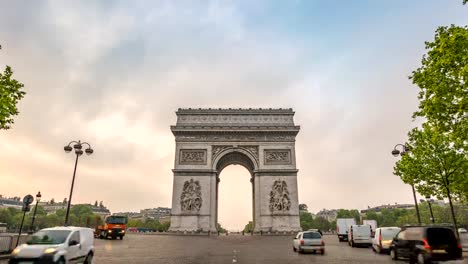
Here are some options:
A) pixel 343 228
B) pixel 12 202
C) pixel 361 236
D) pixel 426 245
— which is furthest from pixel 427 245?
pixel 12 202

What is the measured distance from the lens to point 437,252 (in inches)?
445

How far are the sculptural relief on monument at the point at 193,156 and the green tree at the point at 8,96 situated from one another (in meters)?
30.6

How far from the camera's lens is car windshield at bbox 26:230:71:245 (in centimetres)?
1002

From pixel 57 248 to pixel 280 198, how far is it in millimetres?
36576

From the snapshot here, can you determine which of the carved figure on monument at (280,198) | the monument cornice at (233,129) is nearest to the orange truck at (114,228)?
the monument cornice at (233,129)

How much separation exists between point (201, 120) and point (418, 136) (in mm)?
30539

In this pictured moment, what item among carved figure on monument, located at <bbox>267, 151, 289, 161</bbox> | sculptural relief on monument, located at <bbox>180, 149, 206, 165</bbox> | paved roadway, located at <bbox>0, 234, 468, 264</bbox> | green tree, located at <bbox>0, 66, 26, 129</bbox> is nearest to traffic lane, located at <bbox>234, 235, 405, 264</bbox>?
paved roadway, located at <bbox>0, 234, 468, 264</bbox>

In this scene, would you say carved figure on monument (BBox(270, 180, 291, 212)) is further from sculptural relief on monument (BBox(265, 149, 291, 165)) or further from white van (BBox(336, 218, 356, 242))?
white van (BBox(336, 218, 356, 242))

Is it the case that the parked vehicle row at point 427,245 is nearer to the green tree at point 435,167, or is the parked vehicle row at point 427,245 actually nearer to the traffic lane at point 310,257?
the traffic lane at point 310,257

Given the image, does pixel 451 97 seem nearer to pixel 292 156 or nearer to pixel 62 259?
pixel 62 259

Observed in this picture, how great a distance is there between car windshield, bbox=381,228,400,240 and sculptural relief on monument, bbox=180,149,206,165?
102 ft

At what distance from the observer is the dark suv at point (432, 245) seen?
11352mm

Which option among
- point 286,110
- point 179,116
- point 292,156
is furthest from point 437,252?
point 179,116

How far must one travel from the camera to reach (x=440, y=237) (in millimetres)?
11656
